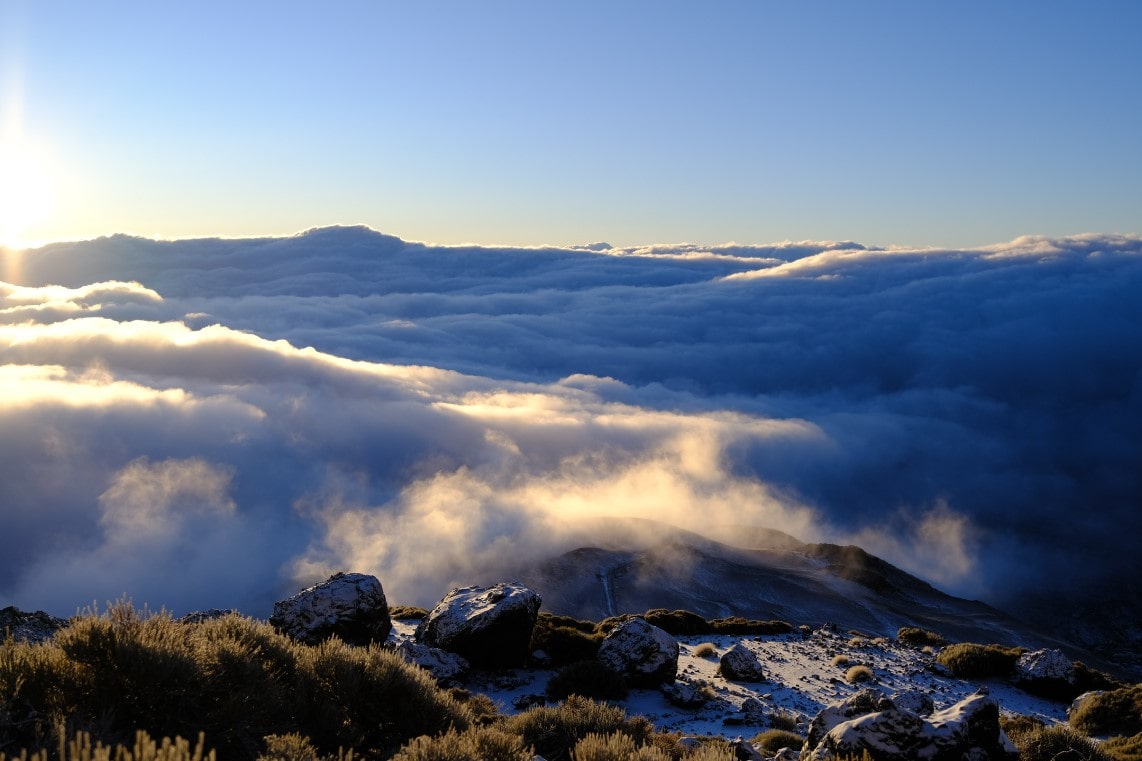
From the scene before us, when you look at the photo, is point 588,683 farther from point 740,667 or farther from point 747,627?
point 747,627

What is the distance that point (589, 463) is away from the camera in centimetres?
11662

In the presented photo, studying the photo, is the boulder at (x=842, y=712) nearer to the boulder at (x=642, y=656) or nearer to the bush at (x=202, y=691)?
the bush at (x=202, y=691)

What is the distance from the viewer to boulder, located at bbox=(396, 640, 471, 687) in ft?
47.0

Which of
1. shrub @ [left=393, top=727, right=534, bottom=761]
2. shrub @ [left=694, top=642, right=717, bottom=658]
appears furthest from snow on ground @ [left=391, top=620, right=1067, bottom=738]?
shrub @ [left=393, top=727, right=534, bottom=761]

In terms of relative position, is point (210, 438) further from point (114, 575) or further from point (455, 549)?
point (455, 549)

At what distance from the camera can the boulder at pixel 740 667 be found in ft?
51.8

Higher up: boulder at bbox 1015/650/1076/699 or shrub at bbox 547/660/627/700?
shrub at bbox 547/660/627/700

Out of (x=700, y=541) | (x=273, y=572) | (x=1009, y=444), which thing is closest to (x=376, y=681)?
(x=700, y=541)

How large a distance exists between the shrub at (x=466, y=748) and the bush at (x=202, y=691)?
84cm

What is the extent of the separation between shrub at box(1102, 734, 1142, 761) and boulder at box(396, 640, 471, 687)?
986cm

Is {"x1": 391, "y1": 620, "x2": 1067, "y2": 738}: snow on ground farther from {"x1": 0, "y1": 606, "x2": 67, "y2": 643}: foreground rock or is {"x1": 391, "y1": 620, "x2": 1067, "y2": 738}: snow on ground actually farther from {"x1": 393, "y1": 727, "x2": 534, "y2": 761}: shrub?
{"x1": 0, "y1": 606, "x2": 67, "y2": 643}: foreground rock

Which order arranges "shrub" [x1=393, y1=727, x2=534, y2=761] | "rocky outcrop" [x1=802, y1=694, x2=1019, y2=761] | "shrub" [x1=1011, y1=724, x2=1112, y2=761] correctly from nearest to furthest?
"shrub" [x1=393, y1=727, x2=534, y2=761], "rocky outcrop" [x1=802, y1=694, x2=1019, y2=761], "shrub" [x1=1011, y1=724, x2=1112, y2=761]

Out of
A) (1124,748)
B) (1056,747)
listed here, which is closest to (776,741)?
(1056,747)

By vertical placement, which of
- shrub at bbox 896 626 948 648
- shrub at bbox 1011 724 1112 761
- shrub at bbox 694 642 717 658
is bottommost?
shrub at bbox 896 626 948 648
